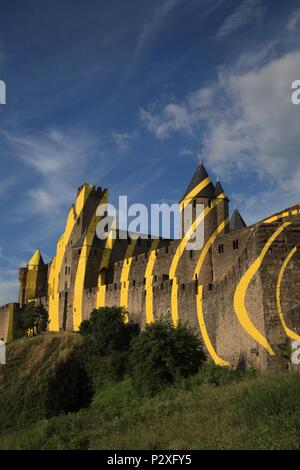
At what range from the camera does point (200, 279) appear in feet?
122

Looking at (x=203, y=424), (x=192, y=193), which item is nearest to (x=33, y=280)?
(x=192, y=193)

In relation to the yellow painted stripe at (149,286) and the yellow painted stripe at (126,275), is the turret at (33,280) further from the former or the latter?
the yellow painted stripe at (149,286)

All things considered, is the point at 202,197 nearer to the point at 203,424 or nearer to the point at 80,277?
the point at 80,277

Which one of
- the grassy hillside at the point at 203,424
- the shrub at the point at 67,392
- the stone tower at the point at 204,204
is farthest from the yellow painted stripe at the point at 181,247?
the grassy hillside at the point at 203,424

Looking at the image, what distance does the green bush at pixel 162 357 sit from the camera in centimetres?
2491

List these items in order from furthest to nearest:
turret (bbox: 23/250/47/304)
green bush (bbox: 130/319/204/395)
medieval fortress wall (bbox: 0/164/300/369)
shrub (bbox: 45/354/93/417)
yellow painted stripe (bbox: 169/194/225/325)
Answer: turret (bbox: 23/250/47/304), yellow painted stripe (bbox: 169/194/225/325), shrub (bbox: 45/354/93/417), green bush (bbox: 130/319/204/395), medieval fortress wall (bbox: 0/164/300/369)

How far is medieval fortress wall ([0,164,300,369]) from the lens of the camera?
19.6 metres

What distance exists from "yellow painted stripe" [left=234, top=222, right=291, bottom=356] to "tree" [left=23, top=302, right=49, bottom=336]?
102ft

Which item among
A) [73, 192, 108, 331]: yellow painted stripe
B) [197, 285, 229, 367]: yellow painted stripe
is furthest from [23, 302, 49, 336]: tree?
[197, 285, 229, 367]: yellow painted stripe

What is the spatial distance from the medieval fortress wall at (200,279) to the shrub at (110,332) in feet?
3.94

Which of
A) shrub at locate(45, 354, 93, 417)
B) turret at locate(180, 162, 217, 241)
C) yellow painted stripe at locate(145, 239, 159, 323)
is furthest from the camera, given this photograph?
turret at locate(180, 162, 217, 241)

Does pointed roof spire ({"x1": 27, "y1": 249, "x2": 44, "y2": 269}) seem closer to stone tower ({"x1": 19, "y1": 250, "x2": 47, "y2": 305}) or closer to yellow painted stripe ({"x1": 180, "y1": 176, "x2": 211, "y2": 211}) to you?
stone tower ({"x1": 19, "y1": 250, "x2": 47, "y2": 305})

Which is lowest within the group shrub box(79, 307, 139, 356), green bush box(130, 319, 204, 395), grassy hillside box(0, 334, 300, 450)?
grassy hillside box(0, 334, 300, 450)

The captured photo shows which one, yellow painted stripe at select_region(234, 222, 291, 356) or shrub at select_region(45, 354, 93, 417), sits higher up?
yellow painted stripe at select_region(234, 222, 291, 356)
